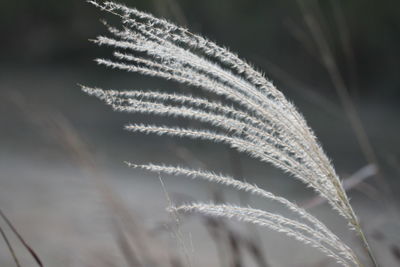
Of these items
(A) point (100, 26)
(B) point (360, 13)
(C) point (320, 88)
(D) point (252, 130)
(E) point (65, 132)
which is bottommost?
(D) point (252, 130)

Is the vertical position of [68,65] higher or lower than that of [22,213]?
higher

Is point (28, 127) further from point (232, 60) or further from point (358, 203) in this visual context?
point (232, 60)

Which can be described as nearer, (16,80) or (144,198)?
(144,198)

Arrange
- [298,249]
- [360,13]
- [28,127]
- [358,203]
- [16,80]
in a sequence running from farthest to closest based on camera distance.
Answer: [16,80], [28,127], [360,13], [358,203], [298,249]

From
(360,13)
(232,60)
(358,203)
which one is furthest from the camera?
(360,13)

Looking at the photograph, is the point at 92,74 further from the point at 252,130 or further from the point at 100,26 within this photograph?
the point at 252,130

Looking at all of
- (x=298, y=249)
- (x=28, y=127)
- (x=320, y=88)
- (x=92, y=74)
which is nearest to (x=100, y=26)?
(x=92, y=74)

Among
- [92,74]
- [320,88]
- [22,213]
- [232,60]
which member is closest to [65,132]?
[232,60]
